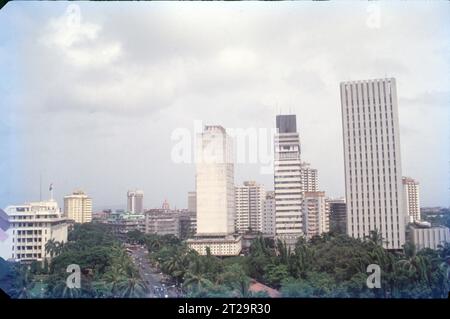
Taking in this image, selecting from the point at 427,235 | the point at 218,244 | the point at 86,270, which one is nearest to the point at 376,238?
the point at 427,235

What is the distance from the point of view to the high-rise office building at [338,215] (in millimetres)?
6758

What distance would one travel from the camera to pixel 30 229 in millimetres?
6543

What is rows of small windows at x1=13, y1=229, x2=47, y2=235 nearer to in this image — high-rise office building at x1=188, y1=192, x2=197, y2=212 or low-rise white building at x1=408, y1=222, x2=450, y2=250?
high-rise office building at x1=188, y1=192, x2=197, y2=212

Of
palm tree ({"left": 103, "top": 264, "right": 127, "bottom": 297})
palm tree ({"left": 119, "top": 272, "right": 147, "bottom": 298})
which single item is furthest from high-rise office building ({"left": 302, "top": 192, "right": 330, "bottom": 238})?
palm tree ({"left": 103, "top": 264, "right": 127, "bottom": 297})

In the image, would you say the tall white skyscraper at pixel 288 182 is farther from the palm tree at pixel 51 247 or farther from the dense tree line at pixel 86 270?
the palm tree at pixel 51 247

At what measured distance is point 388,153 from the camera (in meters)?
6.34

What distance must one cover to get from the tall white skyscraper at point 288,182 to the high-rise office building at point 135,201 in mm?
2098

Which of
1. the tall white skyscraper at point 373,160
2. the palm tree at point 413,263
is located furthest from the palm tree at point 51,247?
the palm tree at point 413,263

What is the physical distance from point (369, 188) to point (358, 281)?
143 centimetres

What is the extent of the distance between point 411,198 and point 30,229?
574 cm

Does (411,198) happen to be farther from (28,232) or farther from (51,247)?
(28,232)
